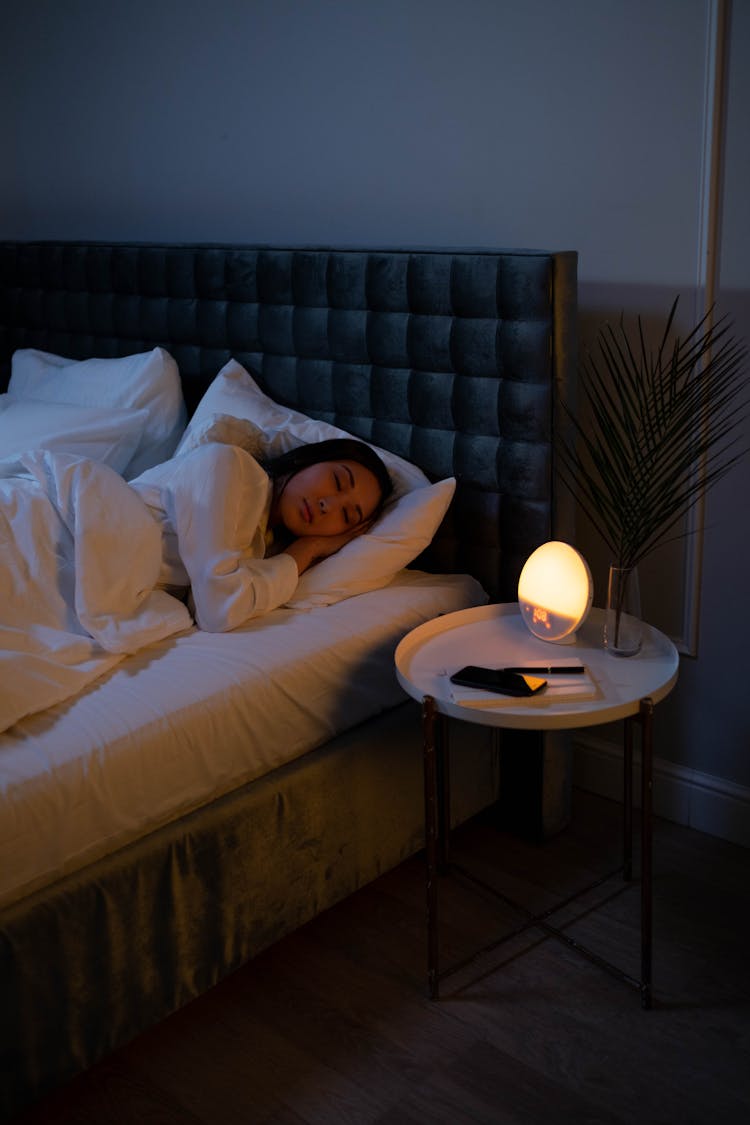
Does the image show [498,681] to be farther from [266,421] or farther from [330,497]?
[266,421]

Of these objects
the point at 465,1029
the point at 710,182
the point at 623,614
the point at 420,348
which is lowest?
the point at 465,1029

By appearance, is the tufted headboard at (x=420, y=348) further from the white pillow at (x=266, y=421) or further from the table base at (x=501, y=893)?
the table base at (x=501, y=893)

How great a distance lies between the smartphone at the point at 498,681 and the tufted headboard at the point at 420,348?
484 mm

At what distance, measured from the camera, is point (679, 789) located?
8.11 feet

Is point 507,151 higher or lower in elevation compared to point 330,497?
higher

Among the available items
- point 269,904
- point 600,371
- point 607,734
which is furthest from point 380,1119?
point 600,371

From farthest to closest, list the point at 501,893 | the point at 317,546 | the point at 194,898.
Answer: the point at 317,546 < the point at 501,893 < the point at 194,898

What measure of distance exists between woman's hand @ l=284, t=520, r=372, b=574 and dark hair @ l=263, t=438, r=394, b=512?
82 millimetres

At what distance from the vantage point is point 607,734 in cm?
261

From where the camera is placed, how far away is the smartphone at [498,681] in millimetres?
1860

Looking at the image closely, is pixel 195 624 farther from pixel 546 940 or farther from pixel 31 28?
pixel 31 28

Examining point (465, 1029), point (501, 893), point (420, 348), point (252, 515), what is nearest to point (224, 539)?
point (252, 515)

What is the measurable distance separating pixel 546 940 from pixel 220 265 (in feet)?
6.00

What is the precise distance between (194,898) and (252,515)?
83cm
